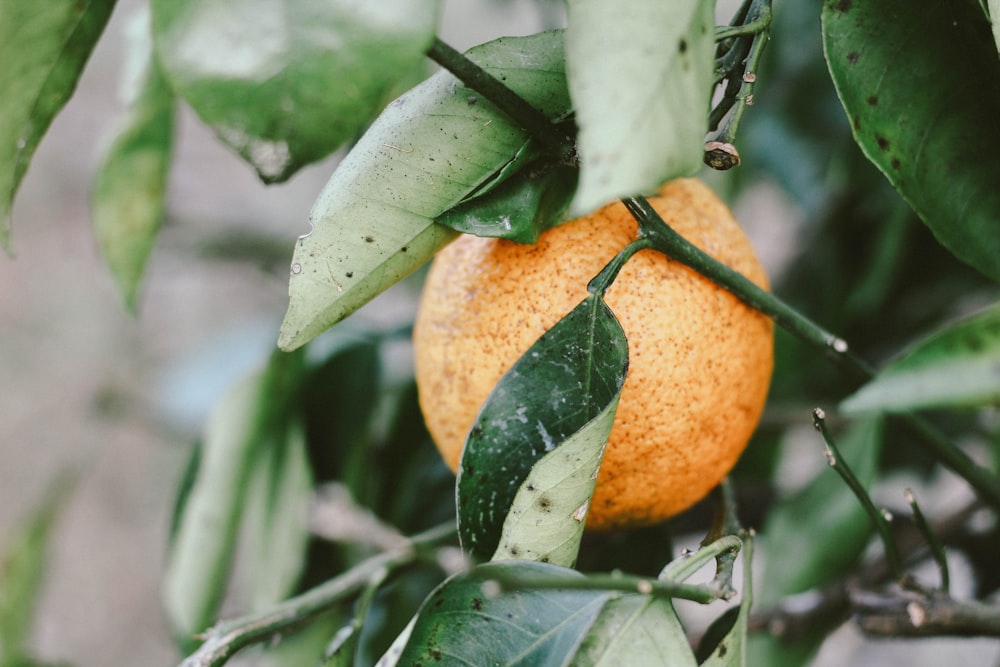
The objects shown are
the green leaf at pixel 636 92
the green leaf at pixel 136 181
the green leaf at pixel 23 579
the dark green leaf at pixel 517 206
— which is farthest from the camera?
the green leaf at pixel 23 579

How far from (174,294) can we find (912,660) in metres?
1.35

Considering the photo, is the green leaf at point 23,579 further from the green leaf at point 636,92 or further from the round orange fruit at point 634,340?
Answer: the green leaf at point 636,92

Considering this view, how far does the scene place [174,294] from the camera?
1.60m

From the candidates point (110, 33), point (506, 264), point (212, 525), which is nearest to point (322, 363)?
point (212, 525)

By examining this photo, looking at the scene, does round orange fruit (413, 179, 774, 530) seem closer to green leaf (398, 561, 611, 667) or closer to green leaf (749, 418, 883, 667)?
green leaf (398, 561, 611, 667)

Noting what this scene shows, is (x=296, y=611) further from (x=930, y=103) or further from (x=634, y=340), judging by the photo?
(x=930, y=103)

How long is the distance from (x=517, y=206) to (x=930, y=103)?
170mm

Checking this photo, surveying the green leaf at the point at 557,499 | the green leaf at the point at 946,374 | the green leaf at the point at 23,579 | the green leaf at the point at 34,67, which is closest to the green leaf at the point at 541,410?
the green leaf at the point at 557,499

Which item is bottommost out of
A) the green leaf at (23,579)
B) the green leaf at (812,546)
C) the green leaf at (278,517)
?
the green leaf at (23,579)

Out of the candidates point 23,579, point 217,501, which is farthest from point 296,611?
point 23,579

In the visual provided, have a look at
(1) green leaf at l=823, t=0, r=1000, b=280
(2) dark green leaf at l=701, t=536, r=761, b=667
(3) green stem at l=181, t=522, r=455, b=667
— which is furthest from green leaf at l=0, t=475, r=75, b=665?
(1) green leaf at l=823, t=0, r=1000, b=280

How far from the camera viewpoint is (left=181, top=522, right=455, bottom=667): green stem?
Answer: 40 centimetres

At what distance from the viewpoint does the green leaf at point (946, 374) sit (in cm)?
35

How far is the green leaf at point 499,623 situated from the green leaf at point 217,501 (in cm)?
29
